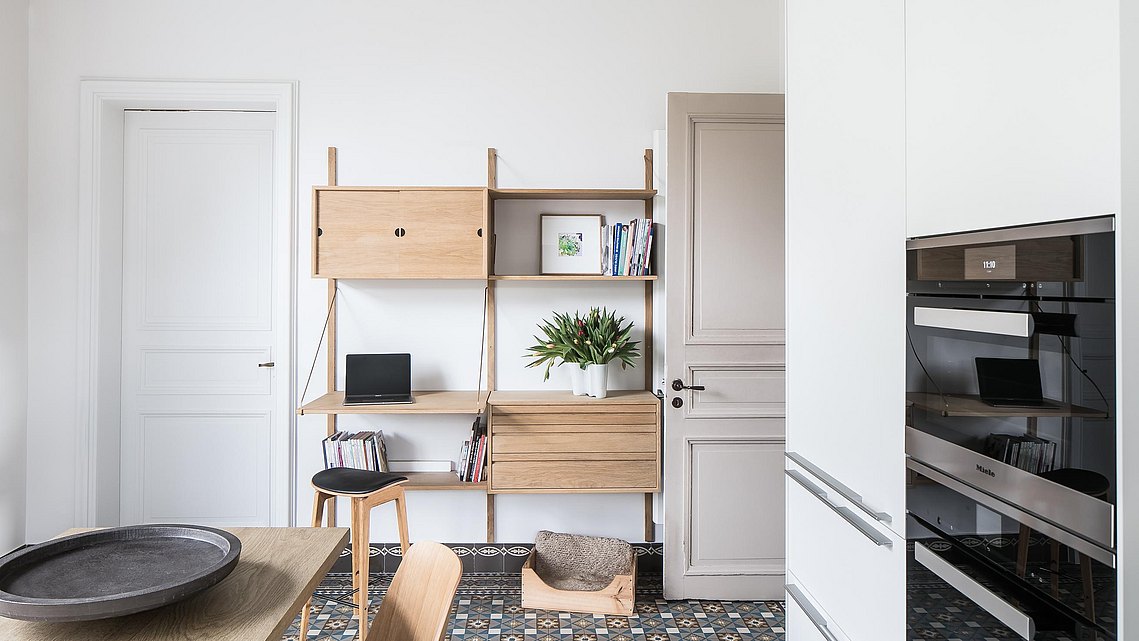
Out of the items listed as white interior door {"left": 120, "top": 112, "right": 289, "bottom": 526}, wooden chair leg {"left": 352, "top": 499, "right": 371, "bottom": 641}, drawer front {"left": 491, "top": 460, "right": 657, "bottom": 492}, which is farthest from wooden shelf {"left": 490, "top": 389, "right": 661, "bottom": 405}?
white interior door {"left": 120, "top": 112, "right": 289, "bottom": 526}

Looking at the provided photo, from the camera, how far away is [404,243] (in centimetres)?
291

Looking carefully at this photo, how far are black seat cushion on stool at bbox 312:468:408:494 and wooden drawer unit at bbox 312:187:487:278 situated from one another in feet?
2.62

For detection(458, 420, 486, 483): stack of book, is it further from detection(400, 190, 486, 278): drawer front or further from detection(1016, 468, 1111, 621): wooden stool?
detection(1016, 468, 1111, 621): wooden stool

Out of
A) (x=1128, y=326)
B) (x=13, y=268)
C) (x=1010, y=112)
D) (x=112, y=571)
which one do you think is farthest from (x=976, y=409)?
(x=13, y=268)

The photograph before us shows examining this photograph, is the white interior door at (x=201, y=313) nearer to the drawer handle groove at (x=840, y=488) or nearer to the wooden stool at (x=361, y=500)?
the wooden stool at (x=361, y=500)

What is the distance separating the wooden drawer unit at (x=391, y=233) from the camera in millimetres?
2908

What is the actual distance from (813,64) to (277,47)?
244cm

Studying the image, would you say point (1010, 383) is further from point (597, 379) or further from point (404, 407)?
point (404, 407)

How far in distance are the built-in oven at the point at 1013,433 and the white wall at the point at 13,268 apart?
3507mm

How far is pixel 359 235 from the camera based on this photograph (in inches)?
115

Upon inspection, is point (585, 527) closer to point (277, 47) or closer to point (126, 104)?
point (277, 47)

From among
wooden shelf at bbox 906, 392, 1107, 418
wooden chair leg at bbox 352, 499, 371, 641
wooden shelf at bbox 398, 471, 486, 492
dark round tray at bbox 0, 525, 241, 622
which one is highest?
wooden shelf at bbox 906, 392, 1107, 418

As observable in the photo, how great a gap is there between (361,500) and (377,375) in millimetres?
614

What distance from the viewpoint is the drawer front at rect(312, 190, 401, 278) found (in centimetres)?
291
